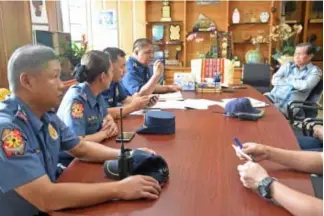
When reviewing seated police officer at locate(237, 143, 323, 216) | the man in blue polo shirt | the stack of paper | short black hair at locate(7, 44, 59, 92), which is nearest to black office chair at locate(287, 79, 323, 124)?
the man in blue polo shirt

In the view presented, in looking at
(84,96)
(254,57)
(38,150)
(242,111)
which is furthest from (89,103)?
(254,57)

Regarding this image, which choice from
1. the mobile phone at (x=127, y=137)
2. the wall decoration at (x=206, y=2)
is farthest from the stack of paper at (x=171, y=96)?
the wall decoration at (x=206, y=2)

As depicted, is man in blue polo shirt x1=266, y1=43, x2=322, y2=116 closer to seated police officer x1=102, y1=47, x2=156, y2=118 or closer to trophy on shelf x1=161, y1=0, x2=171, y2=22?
seated police officer x1=102, y1=47, x2=156, y2=118

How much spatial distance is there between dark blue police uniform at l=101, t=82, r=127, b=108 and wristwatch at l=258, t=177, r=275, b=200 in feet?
5.05

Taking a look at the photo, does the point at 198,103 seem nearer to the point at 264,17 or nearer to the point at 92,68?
the point at 92,68

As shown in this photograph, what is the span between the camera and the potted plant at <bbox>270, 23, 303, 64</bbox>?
4895 mm

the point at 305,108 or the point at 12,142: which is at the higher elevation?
the point at 12,142

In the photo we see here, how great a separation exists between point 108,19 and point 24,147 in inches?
187

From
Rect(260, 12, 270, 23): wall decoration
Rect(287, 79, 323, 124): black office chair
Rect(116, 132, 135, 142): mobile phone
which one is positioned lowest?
Rect(287, 79, 323, 124): black office chair

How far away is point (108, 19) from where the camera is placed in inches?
212

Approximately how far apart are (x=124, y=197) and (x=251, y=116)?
1.25 metres

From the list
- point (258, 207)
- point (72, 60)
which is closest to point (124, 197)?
point (258, 207)

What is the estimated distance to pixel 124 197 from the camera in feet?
3.13

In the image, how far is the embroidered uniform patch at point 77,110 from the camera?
61.4 inches
